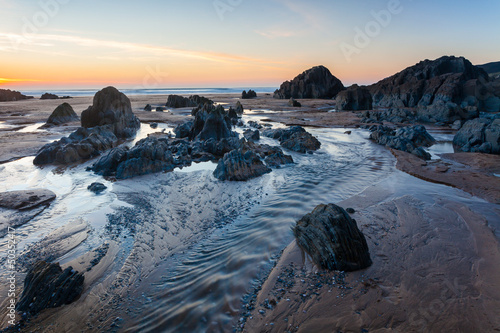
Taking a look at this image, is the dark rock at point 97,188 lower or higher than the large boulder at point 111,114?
lower

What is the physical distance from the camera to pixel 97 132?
16.7 metres

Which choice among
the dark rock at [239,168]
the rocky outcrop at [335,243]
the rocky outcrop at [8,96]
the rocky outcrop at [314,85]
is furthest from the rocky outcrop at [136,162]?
the rocky outcrop at [314,85]

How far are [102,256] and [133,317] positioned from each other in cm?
209

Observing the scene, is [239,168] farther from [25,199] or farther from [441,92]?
[441,92]

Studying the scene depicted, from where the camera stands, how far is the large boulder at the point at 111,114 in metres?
20.1

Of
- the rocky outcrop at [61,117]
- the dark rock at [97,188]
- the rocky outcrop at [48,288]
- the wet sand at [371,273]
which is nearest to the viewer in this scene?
the wet sand at [371,273]

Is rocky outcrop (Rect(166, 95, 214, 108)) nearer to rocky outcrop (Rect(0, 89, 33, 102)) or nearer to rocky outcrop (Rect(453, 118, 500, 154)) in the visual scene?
rocky outcrop (Rect(453, 118, 500, 154))

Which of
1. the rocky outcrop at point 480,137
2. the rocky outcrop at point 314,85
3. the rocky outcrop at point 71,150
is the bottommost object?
the rocky outcrop at point 71,150

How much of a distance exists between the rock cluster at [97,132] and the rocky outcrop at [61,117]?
315 inches

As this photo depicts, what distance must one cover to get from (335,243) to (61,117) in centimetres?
3042

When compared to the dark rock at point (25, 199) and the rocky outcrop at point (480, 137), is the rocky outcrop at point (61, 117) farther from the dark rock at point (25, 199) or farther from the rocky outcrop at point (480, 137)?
the rocky outcrop at point (480, 137)

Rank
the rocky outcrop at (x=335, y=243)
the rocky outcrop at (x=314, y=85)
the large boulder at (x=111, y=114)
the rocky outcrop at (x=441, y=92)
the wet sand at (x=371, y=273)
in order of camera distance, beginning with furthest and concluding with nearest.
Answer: the rocky outcrop at (x=314, y=85) < the rocky outcrop at (x=441, y=92) < the large boulder at (x=111, y=114) < the rocky outcrop at (x=335, y=243) < the wet sand at (x=371, y=273)

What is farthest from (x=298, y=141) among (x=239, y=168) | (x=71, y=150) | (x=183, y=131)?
(x=71, y=150)

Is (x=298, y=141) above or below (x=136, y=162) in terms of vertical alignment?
above
